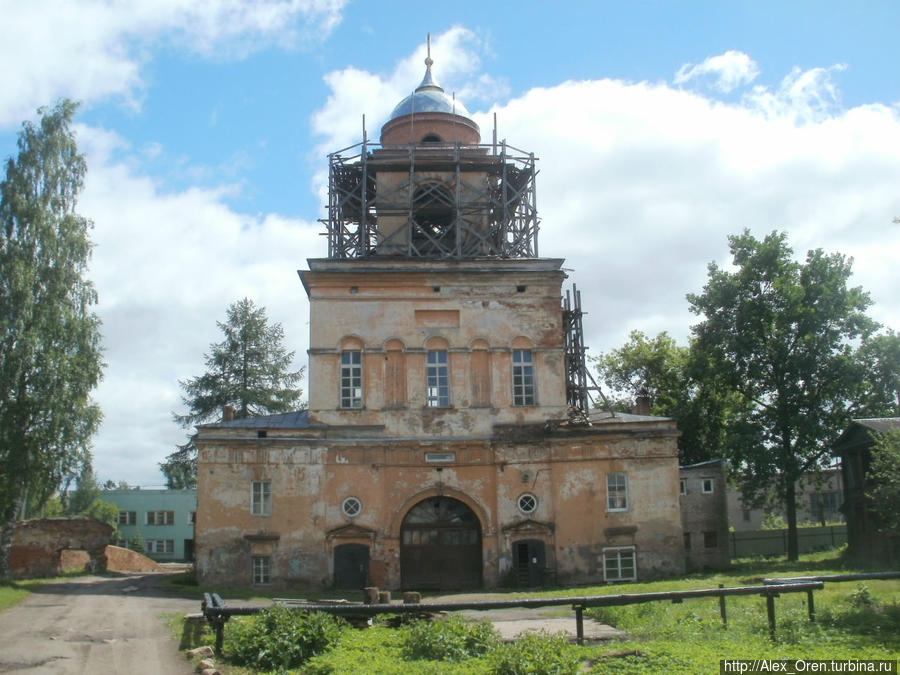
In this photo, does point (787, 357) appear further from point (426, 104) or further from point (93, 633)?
point (93, 633)

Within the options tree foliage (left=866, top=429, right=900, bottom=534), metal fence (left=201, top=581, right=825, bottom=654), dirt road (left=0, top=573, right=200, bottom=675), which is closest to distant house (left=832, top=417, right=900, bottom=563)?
tree foliage (left=866, top=429, right=900, bottom=534)

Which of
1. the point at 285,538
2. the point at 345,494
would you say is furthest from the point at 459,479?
the point at 285,538

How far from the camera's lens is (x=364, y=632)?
15.6m

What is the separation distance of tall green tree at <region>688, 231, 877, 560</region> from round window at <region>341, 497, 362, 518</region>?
16044 millimetres

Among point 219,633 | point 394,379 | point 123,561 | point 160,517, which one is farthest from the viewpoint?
point 160,517

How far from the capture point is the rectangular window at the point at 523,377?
30.8 metres

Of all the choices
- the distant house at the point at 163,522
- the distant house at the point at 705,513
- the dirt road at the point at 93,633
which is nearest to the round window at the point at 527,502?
the distant house at the point at 705,513

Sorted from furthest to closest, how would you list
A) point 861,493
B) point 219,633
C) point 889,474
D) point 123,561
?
1. point 123,561
2. point 861,493
3. point 889,474
4. point 219,633

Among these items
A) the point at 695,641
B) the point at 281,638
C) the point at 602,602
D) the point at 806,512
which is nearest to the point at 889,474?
the point at 695,641

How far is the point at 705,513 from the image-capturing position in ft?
119

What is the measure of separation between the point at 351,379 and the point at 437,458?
4.23 meters

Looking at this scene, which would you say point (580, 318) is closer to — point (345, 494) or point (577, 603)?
point (345, 494)

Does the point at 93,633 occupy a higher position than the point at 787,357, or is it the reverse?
the point at 787,357

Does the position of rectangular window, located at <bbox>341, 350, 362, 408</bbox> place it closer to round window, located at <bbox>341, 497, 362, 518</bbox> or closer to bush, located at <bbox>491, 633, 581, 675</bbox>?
round window, located at <bbox>341, 497, 362, 518</bbox>
